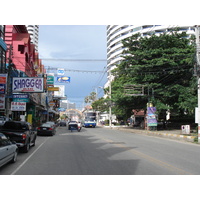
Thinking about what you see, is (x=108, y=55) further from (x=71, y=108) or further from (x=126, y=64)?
(x=126, y=64)

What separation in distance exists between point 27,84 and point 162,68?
17.1 m

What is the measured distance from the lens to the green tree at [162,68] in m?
29.0

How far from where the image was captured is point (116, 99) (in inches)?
1284

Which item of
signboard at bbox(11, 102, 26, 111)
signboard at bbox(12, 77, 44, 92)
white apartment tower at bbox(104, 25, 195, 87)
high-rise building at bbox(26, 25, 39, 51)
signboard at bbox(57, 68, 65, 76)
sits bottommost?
signboard at bbox(11, 102, 26, 111)

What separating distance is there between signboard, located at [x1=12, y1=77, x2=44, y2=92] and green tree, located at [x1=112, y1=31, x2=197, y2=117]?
1209 centimetres

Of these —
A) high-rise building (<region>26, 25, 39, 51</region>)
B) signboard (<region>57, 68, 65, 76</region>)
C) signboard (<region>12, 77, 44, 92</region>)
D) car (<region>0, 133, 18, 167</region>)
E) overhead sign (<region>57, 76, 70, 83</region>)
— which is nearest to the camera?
car (<region>0, 133, 18, 167</region>)

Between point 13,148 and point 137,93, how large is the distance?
23.1 meters

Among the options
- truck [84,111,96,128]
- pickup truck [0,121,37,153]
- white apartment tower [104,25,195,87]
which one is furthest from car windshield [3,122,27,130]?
white apartment tower [104,25,195,87]

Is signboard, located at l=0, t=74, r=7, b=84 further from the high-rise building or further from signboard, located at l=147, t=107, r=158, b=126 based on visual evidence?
the high-rise building

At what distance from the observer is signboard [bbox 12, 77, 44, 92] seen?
2194cm

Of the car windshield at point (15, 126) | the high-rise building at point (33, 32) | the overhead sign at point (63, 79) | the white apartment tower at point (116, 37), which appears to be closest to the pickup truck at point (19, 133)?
the car windshield at point (15, 126)

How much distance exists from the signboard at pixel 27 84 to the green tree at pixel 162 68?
12.1m

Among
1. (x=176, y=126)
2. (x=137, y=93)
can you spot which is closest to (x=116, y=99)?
(x=137, y=93)

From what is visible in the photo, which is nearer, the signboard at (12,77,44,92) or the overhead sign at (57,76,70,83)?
the signboard at (12,77,44,92)
